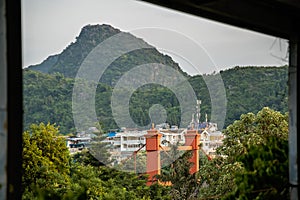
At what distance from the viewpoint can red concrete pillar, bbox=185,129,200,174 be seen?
11473mm

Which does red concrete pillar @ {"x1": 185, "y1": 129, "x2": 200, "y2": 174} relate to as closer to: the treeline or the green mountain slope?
the treeline

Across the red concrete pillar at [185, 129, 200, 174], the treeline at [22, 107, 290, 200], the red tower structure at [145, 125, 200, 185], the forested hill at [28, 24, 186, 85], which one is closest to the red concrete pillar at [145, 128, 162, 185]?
the red tower structure at [145, 125, 200, 185]

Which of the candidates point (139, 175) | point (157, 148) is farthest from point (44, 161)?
point (157, 148)

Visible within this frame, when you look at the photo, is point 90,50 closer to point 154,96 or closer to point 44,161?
point 154,96

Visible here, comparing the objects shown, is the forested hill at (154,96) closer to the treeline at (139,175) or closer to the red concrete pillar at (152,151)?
the red concrete pillar at (152,151)

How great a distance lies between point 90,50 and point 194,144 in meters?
3.54

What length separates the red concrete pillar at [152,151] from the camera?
11.8 m

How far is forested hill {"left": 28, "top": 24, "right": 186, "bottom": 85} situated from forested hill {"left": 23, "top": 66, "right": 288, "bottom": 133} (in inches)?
13.2

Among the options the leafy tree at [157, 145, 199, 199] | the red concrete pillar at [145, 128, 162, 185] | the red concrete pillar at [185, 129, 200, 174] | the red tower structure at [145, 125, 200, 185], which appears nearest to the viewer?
the leafy tree at [157, 145, 199, 199]

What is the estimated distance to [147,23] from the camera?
42.2 feet

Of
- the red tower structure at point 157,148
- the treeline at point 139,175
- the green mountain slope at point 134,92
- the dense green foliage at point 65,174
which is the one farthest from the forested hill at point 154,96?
the dense green foliage at point 65,174

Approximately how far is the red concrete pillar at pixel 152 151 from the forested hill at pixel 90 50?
5.49 feet

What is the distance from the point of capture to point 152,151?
40.5ft

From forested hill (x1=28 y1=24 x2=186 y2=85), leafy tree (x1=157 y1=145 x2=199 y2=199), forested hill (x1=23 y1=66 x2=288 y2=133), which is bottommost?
leafy tree (x1=157 y1=145 x2=199 y2=199)
